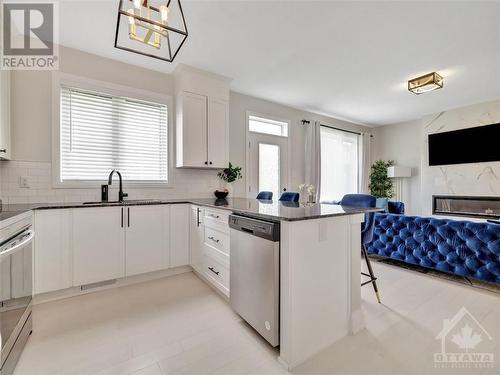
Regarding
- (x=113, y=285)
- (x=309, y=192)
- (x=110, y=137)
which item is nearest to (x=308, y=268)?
(x=309, y=192)

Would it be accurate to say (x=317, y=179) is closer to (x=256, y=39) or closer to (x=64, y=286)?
(x=256, y=39)

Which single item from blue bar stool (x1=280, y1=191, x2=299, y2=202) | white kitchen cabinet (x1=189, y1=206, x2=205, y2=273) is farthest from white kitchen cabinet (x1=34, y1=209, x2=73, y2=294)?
blue bar stool (x1=280, y1=191, x2=299, y2=202)

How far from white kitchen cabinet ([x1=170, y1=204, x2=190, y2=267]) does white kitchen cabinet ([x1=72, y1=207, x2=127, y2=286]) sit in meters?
0.53

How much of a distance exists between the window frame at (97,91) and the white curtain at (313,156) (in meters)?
2.93

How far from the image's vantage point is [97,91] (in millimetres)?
2883

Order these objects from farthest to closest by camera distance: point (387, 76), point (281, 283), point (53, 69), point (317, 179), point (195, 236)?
1. point (317, 179)
2. point (387, 76)
3. point (195, 236)
4. point (53, 69)
5. point (281, 283)

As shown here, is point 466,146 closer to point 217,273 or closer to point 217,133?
point 217,133

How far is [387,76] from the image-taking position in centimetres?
354

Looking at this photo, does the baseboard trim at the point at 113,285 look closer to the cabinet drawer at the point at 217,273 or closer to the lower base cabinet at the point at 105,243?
the lower base cabinet at the point at 105,243

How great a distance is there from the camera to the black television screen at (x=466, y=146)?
4.63 metres

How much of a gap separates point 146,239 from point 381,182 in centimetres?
600

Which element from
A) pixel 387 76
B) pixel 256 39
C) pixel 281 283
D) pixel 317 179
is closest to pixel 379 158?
pixel 317 179

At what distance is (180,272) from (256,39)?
298cm

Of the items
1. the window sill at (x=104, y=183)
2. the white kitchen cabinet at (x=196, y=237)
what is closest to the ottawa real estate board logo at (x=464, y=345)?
the white kitchen cabinet at (x=196, y=237)
